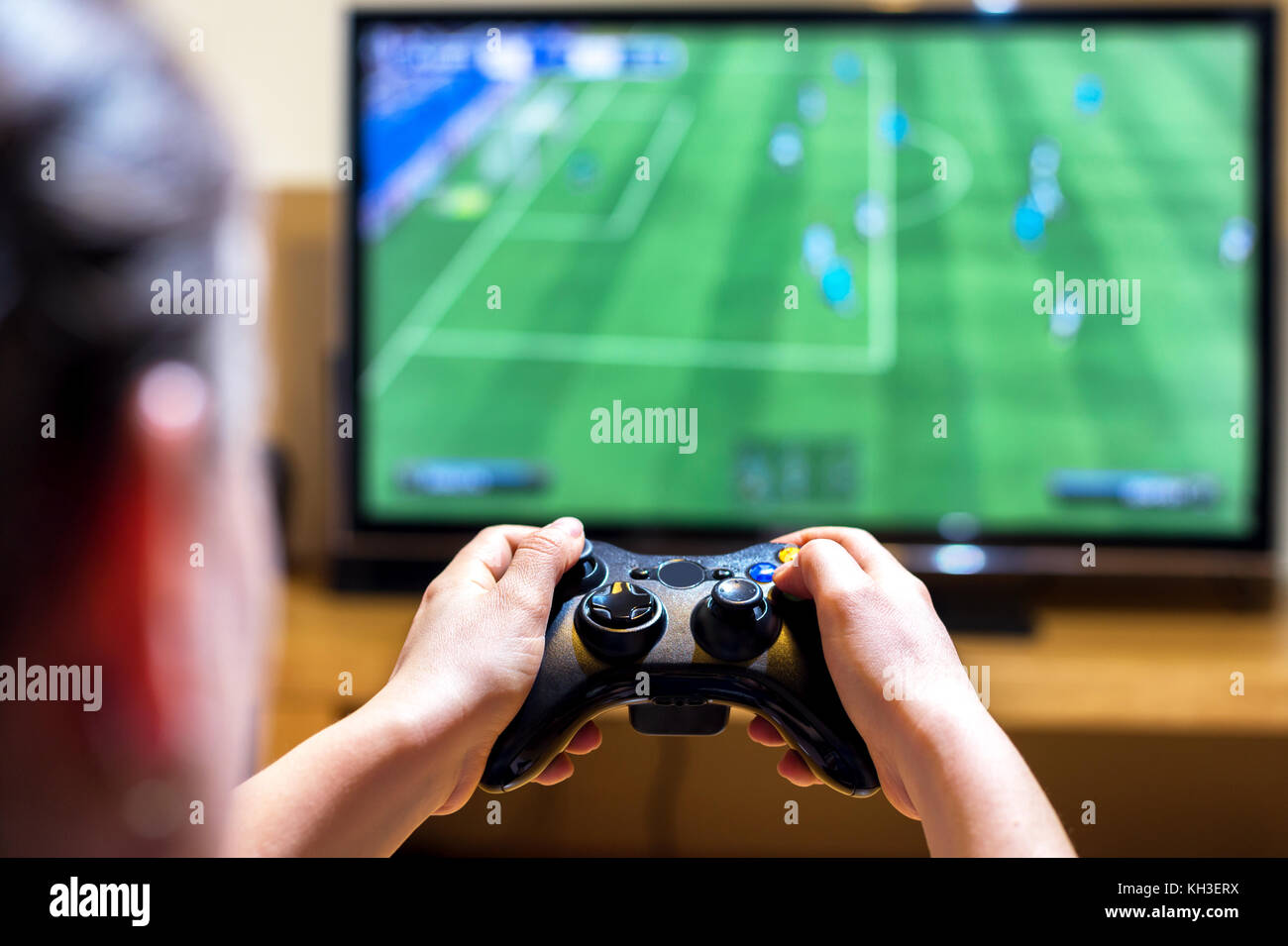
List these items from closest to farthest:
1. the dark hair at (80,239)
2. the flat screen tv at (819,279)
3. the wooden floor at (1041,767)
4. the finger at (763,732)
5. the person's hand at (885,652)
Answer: the dark hair at (80,239)
the person's hand at (885,652)
the finger at (763,732)
the wooden floor at (1041,767)
the flat screen tv at (819,279)

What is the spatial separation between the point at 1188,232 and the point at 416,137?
4.79 feet

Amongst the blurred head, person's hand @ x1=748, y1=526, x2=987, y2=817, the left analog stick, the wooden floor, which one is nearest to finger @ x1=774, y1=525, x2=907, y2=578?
person's hand @ x1=748, y1=526, x2=987, y2=817

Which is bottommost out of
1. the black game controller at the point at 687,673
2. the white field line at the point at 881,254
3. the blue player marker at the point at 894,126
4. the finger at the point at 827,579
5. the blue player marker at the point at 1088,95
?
the black game controller at the point at 687,673

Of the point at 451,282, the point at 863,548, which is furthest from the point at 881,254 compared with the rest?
the point at 863,548

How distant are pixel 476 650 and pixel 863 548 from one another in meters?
0.25

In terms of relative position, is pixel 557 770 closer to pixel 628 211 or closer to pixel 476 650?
pixel 476 650

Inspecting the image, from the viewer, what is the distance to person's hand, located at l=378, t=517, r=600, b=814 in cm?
57

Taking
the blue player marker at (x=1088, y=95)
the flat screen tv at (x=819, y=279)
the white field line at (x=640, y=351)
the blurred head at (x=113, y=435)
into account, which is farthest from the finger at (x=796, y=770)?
the blue player marker at (x=1088, y=95)

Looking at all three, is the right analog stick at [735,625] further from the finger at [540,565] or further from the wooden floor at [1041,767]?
the wooden floor at [1041,767]

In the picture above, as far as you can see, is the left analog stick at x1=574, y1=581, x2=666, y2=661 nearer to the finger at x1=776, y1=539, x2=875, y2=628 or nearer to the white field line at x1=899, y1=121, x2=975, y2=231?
the finger at x1=776, y1=539, x2=875, y2=628

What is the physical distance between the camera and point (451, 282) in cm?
184

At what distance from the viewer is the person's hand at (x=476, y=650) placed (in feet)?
1.87
